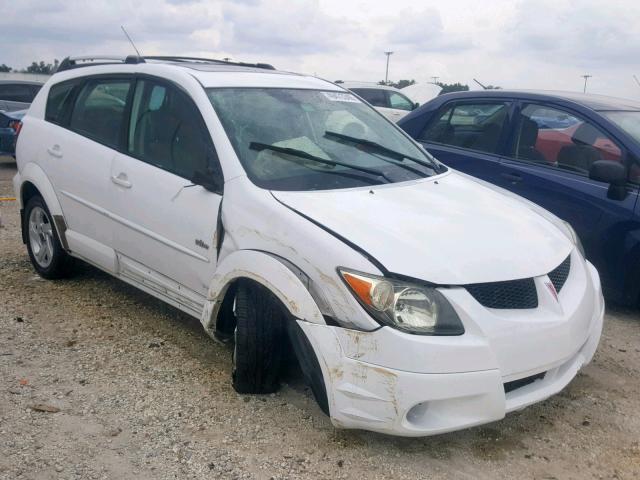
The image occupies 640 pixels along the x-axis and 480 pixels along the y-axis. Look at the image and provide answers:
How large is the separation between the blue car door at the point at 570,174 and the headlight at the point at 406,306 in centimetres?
254

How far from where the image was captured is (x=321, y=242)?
3078mm

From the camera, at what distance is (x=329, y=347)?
9.75 ft

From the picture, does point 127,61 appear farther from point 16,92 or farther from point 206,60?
point 16,92

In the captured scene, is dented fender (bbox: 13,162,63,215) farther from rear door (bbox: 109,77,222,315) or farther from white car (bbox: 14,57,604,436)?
rear door (bbox: 109,77,222,315)

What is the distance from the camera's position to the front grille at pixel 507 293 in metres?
3.02

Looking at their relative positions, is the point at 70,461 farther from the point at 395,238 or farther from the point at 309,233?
the point at 395,238

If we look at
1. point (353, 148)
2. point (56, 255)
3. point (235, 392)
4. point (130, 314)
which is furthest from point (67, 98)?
point (235, 392)

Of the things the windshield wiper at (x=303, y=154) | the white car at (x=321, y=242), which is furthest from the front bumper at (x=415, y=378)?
the windshield wiper at (x=303, y=154)

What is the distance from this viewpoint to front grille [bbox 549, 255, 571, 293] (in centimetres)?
338

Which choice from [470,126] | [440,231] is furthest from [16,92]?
[440,231]

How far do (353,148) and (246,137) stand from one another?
663 mm

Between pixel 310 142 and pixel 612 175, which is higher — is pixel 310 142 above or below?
above

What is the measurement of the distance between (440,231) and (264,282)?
2.83 feet

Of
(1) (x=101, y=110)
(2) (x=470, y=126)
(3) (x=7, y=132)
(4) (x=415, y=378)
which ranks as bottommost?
(3) (x=7, y=132)
